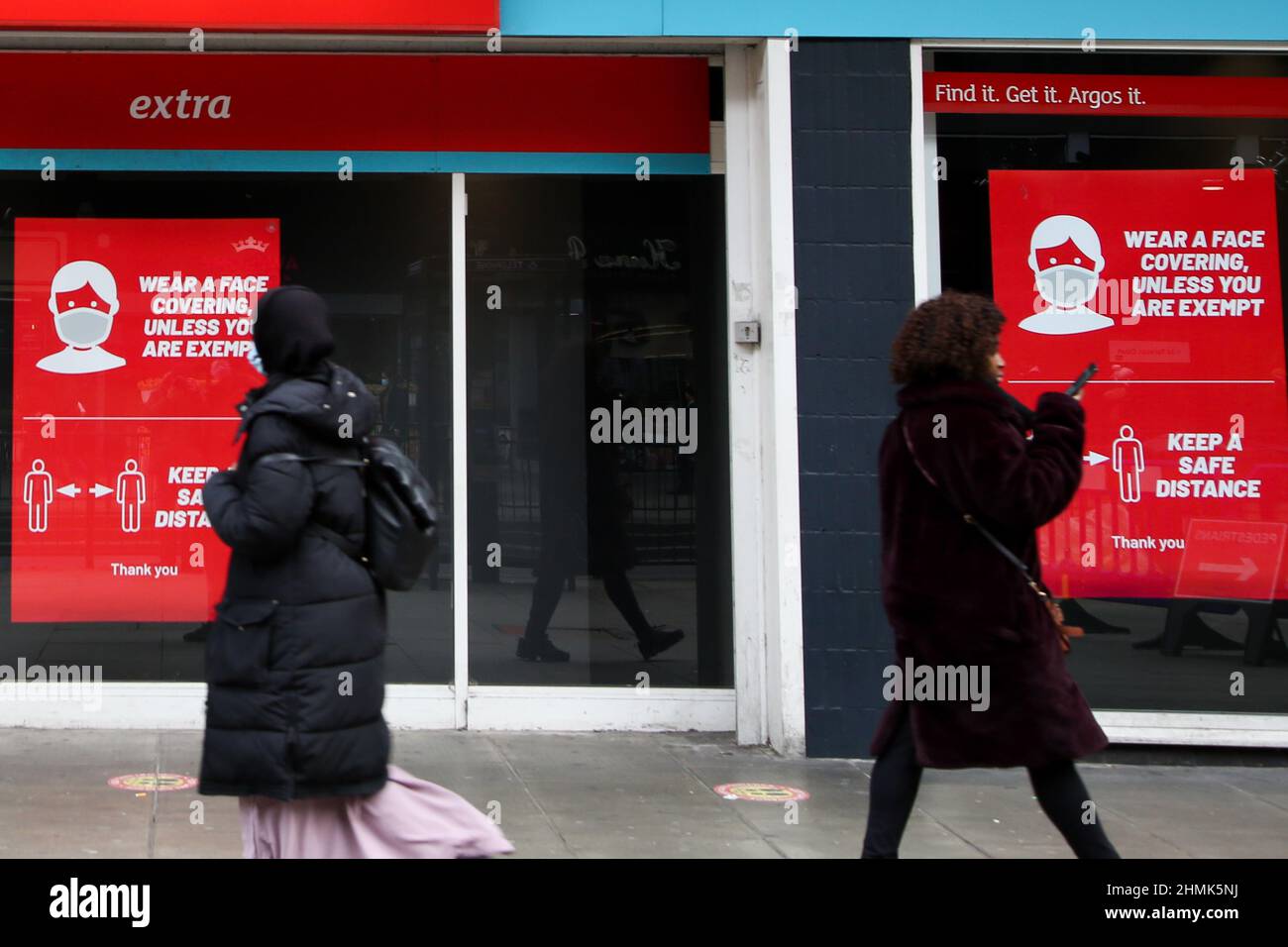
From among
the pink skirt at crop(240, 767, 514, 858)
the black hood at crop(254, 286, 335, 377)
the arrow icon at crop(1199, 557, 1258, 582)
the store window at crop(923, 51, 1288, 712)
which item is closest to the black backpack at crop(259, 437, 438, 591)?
the black hood at crop(254, 286, 335, 377)

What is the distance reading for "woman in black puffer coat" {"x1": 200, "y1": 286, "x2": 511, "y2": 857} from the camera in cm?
388

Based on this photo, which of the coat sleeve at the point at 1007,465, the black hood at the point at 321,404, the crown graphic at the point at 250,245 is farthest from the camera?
the crown graphic at the point at 250,245

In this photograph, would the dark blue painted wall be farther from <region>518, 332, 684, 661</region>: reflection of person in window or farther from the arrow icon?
the arrow icon

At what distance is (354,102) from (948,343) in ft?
13.8

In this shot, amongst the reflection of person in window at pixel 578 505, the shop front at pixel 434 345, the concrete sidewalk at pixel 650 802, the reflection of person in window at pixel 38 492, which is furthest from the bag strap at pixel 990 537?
the reflection of person in window at pixel 38 492

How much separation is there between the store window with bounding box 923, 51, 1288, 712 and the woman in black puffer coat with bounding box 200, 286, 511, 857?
4163 mm

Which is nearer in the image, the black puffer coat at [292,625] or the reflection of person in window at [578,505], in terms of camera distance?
the black puffer coat at [292,625]

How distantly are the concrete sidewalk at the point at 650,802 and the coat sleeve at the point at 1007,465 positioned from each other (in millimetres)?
1871

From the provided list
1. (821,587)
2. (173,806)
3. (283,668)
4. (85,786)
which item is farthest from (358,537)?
(821,587)

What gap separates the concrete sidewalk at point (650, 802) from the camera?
561cm

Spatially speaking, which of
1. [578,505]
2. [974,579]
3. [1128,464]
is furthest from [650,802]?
[1128,464]

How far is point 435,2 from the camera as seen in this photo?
6.86 m

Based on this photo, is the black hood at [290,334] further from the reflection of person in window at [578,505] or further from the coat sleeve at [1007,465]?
the reflection of person in window at [578,505]

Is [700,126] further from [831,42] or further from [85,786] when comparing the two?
[85,786]
